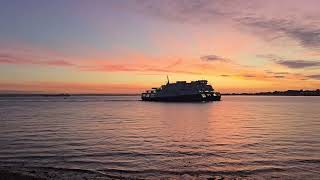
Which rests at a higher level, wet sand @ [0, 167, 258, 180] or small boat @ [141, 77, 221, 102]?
small boat @ [141, 77, 221, 102]

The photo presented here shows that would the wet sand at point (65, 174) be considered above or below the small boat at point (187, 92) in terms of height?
below

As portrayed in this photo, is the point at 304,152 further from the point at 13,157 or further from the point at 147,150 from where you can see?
the point at 13,157

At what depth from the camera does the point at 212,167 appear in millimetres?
23094

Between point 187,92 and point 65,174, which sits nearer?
point 65,174

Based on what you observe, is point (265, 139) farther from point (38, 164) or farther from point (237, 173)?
point (38, 164)

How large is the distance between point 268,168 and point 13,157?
1674 centimetres

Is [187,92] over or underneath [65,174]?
over

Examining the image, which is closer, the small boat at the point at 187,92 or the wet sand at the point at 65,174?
the wet sand at the point at 65,174

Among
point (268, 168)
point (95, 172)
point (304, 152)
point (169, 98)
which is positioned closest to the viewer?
point (95, 172)

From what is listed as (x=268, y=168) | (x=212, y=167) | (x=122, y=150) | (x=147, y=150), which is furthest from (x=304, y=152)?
(x=122, y=150)

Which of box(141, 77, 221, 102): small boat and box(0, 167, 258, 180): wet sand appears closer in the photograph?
box(0, 167, 258, 180): wet sand

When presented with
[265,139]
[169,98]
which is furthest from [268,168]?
[169,98]

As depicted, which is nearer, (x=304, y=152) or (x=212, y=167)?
(x=212, y=167)

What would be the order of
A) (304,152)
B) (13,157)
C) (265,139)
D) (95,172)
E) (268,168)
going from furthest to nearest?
(265,139), (304,152), (13,157), (268,168), (95,172)
